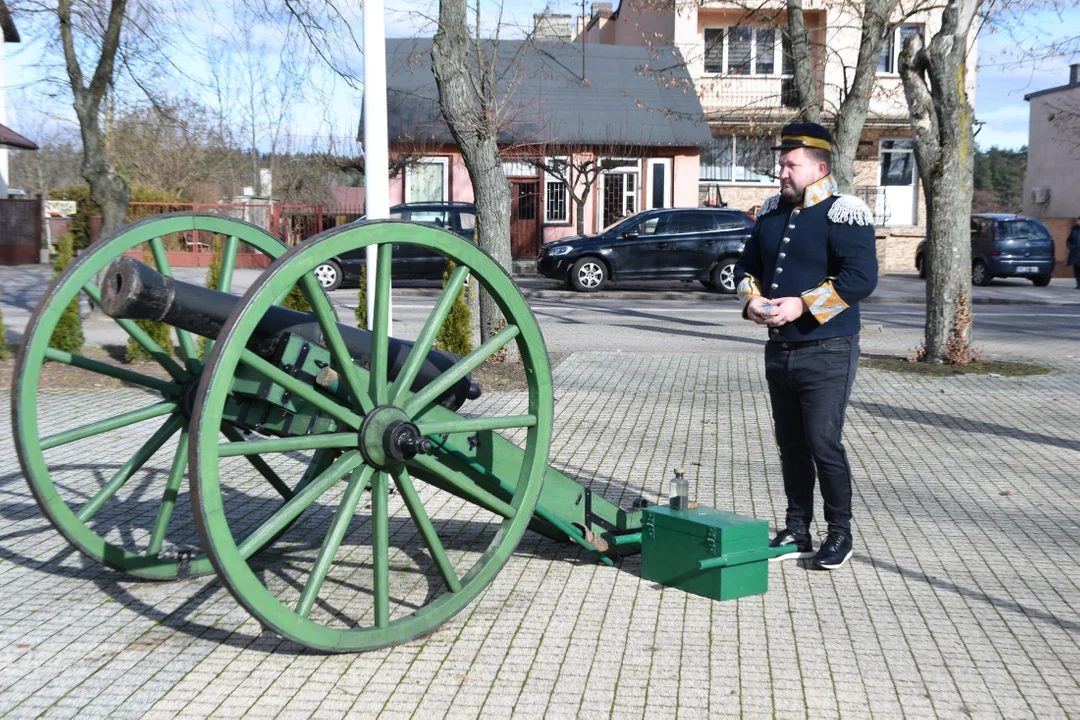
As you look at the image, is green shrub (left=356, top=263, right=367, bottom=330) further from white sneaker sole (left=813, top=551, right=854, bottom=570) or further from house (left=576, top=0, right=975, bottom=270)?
house (left=576, top=0, right=975, bottom=270)

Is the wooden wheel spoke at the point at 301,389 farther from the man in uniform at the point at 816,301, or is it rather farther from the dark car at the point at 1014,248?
the dark car at the point at 1014,248

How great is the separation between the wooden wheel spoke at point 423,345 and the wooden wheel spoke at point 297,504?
273 mm

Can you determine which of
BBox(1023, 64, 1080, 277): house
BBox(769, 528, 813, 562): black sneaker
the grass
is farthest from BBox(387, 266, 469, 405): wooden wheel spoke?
BBox(1023, 64, 1080, 277): house

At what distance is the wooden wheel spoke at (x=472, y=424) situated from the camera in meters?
4.11

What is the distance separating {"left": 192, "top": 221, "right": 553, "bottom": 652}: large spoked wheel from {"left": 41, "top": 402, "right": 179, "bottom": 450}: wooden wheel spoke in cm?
74

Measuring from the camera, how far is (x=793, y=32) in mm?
15086

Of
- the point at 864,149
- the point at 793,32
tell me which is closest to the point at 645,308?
the point at 793,32

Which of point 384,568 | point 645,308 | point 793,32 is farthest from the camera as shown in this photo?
point 645,308

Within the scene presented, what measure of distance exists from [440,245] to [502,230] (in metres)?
7.81

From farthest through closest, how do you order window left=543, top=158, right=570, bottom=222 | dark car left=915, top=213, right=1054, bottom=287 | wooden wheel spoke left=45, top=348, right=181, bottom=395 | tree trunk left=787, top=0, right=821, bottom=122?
window left=543, top=158, right=570, bottom=222 < dark car left=915, top=213, right=1054, bottom=287 < tree trunk left=787, top=0, right=821, bottom=122 < wooden wheel spoke left=45, top=348, right=181, bottom=395

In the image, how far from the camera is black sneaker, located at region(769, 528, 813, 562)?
5.25m

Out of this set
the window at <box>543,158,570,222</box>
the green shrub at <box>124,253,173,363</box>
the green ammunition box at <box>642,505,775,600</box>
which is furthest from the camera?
the window at <box>543,158,570,222</box>

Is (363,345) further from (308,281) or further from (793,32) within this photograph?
(793,32)

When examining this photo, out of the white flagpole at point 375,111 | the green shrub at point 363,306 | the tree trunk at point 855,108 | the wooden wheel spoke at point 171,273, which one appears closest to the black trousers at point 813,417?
the wooden wheel spoke at point 171,273
